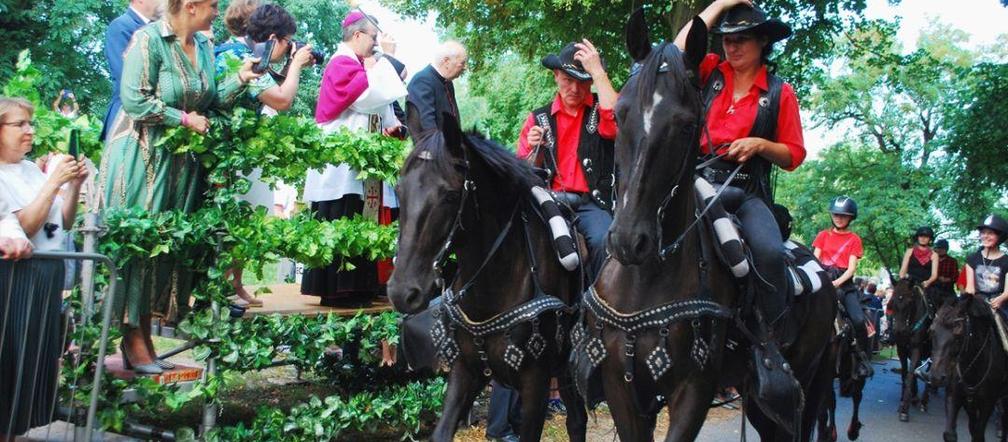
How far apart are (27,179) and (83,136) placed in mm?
762

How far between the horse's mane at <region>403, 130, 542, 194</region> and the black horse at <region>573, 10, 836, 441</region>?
1.04m

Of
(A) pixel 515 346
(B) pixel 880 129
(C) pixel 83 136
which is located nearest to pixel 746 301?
(A) pixel 515 346

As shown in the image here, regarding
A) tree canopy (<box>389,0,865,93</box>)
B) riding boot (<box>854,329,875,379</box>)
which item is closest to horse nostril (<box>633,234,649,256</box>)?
riding boot (<box>854,329,875,379</box>)

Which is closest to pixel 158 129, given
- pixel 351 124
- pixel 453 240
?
pixel 351 124

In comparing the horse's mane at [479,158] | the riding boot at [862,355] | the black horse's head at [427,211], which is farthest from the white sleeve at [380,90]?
the riding boot at [862,355]

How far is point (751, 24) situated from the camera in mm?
4625

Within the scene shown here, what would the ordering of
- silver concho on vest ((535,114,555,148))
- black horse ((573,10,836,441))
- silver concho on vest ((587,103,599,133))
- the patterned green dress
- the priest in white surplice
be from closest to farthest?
black horse ((573,10,836,441))
the patterned green dress
silver concho on vest ((587,103,599,133))
silver concho on vest ((535,114,555,148))
the priest in white surplice

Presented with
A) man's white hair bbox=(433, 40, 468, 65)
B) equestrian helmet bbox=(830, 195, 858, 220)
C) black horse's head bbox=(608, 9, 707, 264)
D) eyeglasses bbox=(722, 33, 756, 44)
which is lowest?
black horse's head bbox=(608, 9, 707, 264)

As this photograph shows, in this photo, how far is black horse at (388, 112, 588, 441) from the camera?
455 cm

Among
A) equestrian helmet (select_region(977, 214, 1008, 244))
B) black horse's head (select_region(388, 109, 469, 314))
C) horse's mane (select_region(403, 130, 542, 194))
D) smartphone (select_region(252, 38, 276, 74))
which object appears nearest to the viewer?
black horse's head (select_region(388, 109, 469, 314))

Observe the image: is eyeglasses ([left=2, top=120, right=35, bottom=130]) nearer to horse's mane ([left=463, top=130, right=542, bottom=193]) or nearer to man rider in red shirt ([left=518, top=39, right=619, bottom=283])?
horse's mane ([left=463, top=130, right=542, bottom=193])

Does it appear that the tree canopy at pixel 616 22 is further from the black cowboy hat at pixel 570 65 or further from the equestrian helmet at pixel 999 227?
the black cowboy hat at pixel 570 65

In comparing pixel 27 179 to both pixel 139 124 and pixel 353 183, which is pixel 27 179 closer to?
pixel 139 124

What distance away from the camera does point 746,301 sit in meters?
4.31
